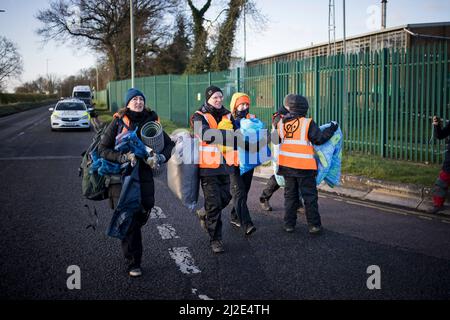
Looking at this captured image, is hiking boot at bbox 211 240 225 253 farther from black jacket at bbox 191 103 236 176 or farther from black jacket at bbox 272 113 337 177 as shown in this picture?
black jacket at bbox 272 113 337 177

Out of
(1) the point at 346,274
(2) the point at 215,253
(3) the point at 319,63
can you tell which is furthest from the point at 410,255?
(3) the point at 319,63

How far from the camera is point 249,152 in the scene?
5648 millimetres

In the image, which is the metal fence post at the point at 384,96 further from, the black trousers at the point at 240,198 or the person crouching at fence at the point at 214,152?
the person crouching at fence at the point at 214,152

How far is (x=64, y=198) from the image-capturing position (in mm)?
7879

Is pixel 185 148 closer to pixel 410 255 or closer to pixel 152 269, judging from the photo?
pixel 152 269

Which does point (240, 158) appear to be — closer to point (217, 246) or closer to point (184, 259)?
point (217, 246)

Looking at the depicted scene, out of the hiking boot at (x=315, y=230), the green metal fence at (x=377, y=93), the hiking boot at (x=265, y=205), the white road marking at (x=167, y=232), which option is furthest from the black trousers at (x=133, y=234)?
the green metal fence at (x=377, y=93)

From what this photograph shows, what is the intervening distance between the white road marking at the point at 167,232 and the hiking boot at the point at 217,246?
0.67 metres

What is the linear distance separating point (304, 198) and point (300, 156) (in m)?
0.54

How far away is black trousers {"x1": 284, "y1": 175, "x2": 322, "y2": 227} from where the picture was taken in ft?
19.0

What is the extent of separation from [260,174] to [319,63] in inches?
147
